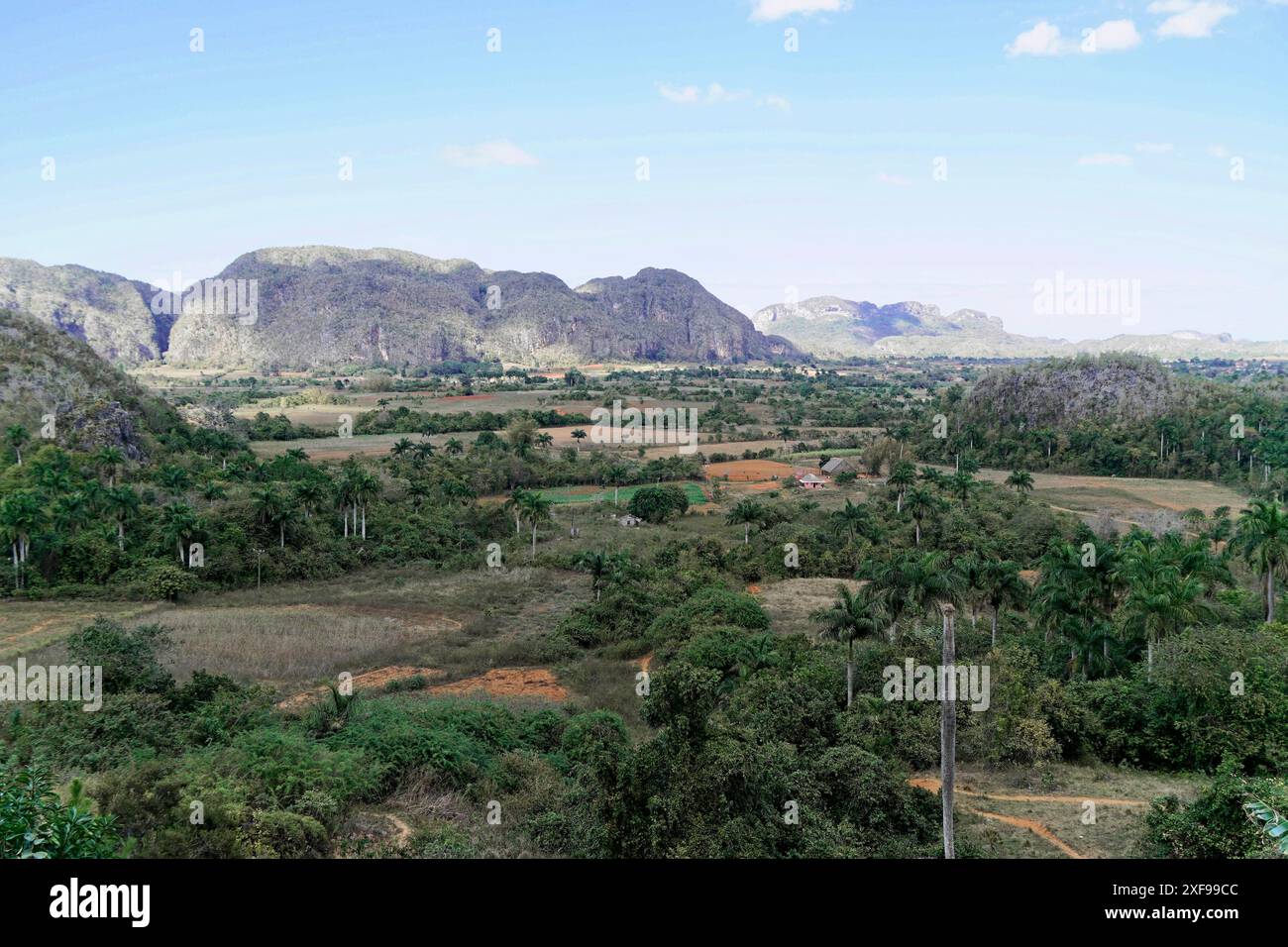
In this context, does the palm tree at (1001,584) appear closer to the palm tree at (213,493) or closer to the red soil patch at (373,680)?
the red soil patch at (373,680)

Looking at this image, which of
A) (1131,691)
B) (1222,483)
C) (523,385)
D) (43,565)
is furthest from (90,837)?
(523,385)

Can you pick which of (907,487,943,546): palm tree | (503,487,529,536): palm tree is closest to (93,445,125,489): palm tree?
(503,487,529,536): palm tree

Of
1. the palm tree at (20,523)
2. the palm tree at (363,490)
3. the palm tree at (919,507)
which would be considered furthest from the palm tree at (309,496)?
the palm tree at (919,507)

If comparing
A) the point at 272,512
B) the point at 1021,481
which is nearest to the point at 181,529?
the point at 272,512

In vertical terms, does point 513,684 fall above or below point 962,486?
below

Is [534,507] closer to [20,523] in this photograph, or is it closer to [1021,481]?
[20,523]

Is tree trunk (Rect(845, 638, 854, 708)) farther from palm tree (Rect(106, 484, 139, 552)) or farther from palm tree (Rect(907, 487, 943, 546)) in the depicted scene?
palm tree (Rect(106, 484, 139, 552))
